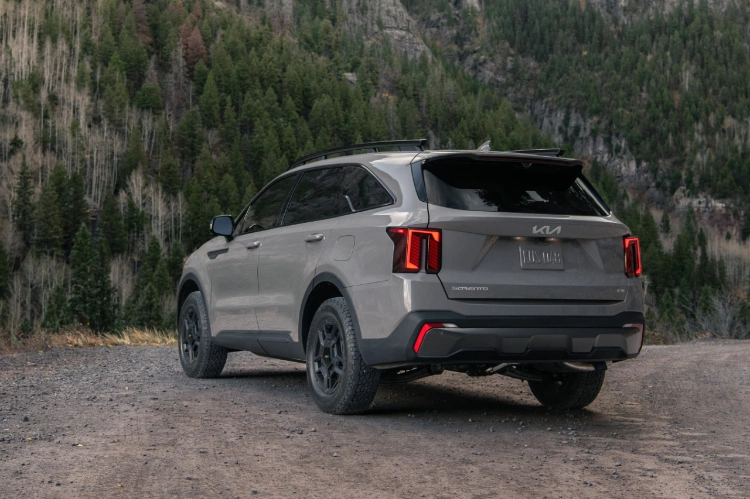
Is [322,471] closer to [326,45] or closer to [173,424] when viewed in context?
[173,424]

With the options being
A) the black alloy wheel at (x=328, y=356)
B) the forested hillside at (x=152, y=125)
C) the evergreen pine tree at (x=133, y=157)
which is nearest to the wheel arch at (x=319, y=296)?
the black alloy wheel at (x=328, y=356)

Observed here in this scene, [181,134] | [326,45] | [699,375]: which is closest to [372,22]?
[326,45]

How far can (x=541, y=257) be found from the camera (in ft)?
18.4

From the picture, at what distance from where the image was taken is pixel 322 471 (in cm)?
447

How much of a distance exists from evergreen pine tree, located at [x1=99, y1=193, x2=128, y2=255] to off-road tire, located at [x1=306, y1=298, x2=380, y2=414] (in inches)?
3456

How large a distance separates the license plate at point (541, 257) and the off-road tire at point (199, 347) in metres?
3.72

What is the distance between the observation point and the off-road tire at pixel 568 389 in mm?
6562

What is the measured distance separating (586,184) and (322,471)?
293cm

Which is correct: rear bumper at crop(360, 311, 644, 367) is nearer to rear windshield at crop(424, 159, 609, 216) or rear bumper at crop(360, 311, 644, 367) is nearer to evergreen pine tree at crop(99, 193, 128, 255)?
rear windshield at crop(424, 159, 609, 216)

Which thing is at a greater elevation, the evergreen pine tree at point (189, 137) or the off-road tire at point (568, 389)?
the evergreen pine tree at point (189, 137)

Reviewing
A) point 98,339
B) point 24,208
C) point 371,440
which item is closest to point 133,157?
point 24,208

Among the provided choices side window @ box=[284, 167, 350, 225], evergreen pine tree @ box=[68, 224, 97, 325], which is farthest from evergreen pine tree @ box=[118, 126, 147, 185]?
side window @ box=[284, 167, 350, 225]

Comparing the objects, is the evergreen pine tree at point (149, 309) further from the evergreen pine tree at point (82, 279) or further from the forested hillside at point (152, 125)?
the evergreen pine tree at point (82, 279)

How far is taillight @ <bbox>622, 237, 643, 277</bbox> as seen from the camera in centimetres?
595
